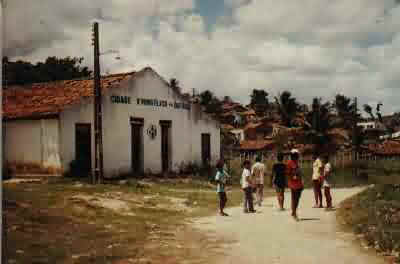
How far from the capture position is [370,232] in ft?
29.7

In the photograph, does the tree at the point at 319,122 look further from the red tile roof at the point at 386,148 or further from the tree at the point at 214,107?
the tree at the point at 214,107

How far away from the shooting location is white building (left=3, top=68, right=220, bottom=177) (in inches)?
772

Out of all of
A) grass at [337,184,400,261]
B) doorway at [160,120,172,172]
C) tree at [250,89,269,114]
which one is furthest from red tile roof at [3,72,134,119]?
tree at [250,89,269,114]

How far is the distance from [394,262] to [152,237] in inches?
167

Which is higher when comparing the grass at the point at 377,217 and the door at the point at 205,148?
the door at the point at 205,148

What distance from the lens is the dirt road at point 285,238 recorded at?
740cm

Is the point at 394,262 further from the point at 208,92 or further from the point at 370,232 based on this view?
the point at 208,92

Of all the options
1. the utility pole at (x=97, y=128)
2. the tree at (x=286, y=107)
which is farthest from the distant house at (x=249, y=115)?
the utility pole at (x=97, y=128)

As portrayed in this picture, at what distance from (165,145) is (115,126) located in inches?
140

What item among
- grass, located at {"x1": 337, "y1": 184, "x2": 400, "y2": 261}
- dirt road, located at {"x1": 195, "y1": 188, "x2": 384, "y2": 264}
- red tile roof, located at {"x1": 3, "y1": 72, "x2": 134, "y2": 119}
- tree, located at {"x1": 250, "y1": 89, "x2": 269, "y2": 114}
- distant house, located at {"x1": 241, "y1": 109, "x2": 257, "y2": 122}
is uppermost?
tree, located at {"x1": 250, "y1": 89, "x2": 269, "y2": 114}

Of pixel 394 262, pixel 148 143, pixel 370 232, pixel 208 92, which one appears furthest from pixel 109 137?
pixel 208 92

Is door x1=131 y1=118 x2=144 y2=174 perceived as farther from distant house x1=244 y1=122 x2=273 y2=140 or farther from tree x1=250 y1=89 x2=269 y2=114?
tree x1=250 y1=89 x2=269 y2=114

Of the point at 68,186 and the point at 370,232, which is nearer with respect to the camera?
the point at 370,232

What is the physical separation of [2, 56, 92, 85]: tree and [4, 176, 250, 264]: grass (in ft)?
66.0
